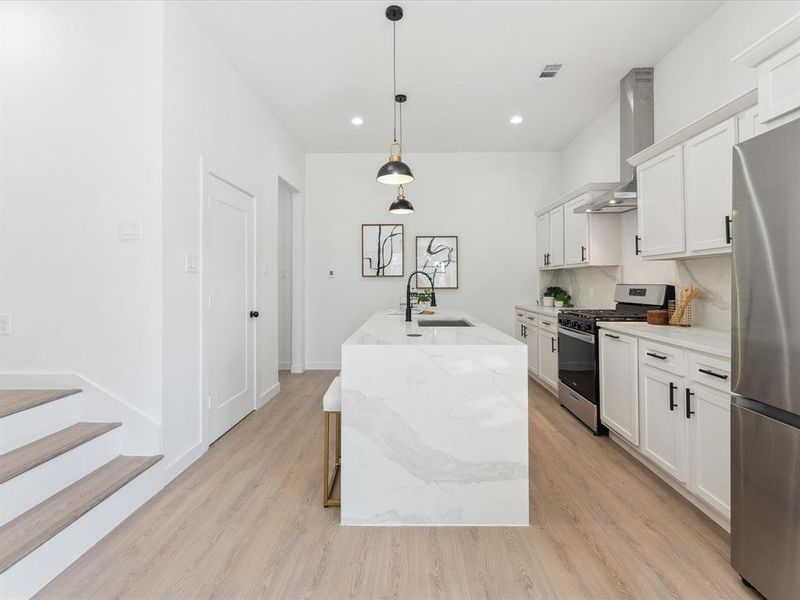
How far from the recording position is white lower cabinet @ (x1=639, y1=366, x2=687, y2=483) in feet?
7.29

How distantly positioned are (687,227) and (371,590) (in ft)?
8.84

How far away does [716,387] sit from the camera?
6.41ft

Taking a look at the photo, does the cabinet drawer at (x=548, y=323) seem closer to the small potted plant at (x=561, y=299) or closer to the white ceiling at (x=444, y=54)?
the small potted plant at (x=561, y=299)

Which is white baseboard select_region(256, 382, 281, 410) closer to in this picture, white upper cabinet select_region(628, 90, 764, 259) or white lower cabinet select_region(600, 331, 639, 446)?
white lower cabinet select_region(600, 331, 639, 446)

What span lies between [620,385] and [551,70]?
8.80 ft

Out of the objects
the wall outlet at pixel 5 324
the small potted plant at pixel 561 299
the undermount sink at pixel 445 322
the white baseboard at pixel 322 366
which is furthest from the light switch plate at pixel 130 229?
the small potted plant at pixel 561 299

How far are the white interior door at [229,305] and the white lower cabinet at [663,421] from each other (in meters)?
3.00

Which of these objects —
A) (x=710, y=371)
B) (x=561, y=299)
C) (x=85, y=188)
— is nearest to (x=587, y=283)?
(x=561, y=299)

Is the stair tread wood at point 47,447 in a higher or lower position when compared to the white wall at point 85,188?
lower

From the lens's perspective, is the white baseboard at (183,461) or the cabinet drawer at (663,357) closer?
the cabinet drawer at (663,357)

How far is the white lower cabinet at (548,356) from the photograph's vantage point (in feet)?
13.8

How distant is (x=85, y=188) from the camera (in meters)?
2.40

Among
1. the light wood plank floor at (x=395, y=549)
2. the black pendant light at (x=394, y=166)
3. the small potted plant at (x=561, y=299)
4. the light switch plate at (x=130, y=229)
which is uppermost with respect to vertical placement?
the black pendant light at (x=394, y=166)

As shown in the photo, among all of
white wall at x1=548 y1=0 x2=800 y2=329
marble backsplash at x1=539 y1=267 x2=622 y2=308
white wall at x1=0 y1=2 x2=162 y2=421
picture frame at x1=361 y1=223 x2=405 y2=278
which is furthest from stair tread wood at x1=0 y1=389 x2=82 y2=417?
marble backsplash at x1=539 y1=267 x2=622 y2=308
